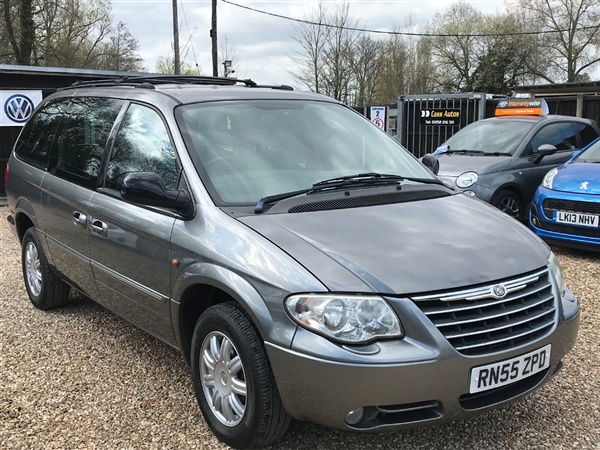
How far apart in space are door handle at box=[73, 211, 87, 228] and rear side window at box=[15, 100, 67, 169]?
0.91 m

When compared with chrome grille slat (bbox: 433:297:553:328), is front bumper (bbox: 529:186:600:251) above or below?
below

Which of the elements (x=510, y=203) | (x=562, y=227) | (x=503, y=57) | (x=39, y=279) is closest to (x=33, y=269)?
(x=39, y=279)

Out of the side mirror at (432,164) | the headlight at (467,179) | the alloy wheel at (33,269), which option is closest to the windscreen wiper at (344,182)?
the side mirror at (432,164)

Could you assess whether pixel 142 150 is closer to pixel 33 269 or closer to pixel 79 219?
pixel 79 219

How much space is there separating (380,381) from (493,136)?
7194mm

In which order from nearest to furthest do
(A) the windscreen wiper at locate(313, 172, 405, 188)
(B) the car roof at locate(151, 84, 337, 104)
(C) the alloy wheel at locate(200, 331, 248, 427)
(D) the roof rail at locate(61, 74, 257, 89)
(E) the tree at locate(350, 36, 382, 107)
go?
(C) the alloy wheel at locate(200, 331, 248, 427) < (A) the windscreen wiper at locate(313, 172, 405, 188) < (B) the car roof at locate(151, 84, 337, 104) < (D) the roof rail at locate(61, 74, 257, 89) < (E) the tree at locate(350, 36, 382, 107)

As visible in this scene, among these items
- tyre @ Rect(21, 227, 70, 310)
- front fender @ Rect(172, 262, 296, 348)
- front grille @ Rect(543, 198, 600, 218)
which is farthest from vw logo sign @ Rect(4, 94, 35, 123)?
front fender @ Rect(172, 262, 296, 348)

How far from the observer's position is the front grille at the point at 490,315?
98.0 inches

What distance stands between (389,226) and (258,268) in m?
0.70

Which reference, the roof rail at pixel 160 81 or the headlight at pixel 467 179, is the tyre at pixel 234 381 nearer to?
the roof rail at pixel 160 81

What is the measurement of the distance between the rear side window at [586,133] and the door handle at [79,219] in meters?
7.79

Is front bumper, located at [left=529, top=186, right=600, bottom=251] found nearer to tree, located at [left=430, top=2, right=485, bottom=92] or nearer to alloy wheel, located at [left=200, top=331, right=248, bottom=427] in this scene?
alloy wheel, located at [left=200, top=331, right=248, bottom=427]

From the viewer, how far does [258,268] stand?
2.66m

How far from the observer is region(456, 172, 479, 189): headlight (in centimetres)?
775
